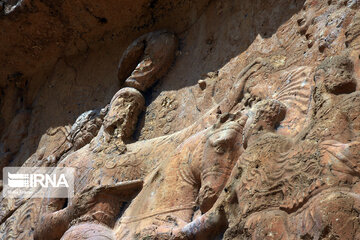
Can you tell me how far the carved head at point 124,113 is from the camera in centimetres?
459

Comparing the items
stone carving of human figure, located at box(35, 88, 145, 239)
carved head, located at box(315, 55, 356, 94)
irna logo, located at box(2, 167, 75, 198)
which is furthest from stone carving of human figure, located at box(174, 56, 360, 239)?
irna logo, located at box(2, 167, 75, 198)

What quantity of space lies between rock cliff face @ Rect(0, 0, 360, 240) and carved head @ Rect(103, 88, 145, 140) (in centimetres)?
1

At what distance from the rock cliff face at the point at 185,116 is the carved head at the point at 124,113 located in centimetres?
1

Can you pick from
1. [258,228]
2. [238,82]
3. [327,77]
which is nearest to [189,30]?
[238,82]

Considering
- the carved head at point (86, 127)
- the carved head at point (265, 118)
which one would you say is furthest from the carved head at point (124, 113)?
the carved head at point (265, 118)

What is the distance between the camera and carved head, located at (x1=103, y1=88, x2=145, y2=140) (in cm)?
459

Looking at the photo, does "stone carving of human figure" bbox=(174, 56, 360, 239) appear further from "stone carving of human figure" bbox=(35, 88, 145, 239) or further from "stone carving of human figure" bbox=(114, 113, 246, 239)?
"stone carving of human figure" bbox=(35, 88, 145, 239)

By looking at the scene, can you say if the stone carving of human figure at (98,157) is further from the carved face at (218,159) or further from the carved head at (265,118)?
the carved head at (265,118)

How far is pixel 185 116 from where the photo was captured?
4453 millimetres

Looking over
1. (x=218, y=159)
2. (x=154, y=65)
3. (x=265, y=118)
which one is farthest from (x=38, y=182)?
(x=265, y=118)

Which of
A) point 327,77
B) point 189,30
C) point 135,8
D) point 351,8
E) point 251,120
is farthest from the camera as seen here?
point 135,8

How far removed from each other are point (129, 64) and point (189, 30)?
1.79 ft

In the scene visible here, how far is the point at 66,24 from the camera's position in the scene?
573cm

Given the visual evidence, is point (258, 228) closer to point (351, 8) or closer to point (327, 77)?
point (327, 77)
